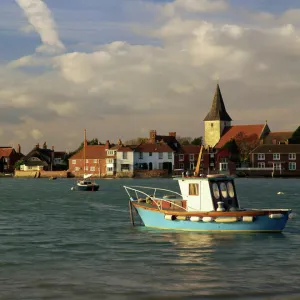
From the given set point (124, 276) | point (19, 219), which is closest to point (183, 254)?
point (124, 276)

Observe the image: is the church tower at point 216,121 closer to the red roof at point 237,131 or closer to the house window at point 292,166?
the red roof at point 237,131

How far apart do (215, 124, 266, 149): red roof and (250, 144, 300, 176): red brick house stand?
774 inches

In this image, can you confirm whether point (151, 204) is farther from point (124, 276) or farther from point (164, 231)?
point (124, 276)

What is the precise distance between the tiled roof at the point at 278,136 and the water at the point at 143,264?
13833cm

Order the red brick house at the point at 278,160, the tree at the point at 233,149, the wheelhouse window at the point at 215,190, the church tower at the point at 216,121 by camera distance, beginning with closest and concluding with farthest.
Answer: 1. the wheelhouse window at the point at 215,190
2. the red brick house at the point at 278,160
3. the tree at the point at 233,149
4. the church tower at the point at 216,121

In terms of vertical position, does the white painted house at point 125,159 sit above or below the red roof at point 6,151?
below

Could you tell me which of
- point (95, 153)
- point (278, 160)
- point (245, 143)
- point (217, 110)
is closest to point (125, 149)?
point (95, 153)

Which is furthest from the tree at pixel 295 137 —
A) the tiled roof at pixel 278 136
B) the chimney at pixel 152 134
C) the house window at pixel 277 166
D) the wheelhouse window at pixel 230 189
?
the wheelhouse window at pixel 230 189

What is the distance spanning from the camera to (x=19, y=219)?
1729 inches

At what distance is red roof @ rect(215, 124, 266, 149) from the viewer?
599 ft

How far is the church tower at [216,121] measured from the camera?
7416 inches

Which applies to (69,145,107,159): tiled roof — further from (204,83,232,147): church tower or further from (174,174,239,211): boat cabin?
(174,174,239,211): boat cabin

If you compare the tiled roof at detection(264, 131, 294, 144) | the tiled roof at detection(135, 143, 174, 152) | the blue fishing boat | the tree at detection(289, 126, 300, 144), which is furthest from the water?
the tiled roof at detection(264, 131, 294, 144)

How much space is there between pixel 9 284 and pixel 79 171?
475 feet
